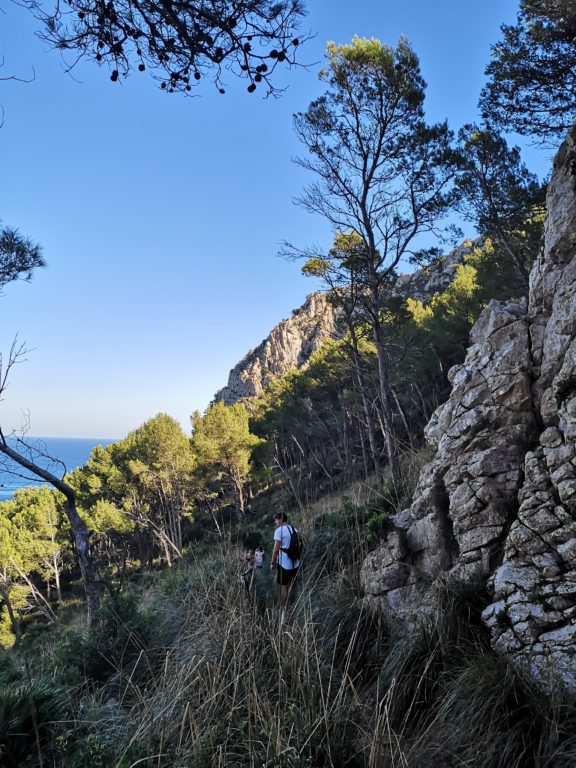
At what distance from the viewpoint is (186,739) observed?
183 cm

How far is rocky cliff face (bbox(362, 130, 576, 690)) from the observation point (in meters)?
3.17

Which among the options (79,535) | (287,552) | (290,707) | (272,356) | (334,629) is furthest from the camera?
(272,356)

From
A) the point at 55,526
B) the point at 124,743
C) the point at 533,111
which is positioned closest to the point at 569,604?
the point at 124,743

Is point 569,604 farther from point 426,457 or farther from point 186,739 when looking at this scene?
point 426,457

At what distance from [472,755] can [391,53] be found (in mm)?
10543

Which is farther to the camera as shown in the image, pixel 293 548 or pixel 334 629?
pixel 293 548

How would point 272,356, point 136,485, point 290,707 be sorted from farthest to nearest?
point 272,356 → point 136,485 → point 290,707

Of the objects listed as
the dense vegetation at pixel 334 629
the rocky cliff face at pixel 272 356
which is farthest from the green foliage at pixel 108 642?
the rocky cliff face at pixel 272 356

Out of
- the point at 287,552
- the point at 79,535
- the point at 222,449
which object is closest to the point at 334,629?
the point at 287,552

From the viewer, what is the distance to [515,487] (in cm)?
403

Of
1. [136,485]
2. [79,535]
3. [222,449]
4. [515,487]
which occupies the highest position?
[515,487]

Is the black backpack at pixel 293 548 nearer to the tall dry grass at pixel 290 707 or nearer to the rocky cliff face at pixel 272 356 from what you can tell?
the tall dry grass at pixel 290 707

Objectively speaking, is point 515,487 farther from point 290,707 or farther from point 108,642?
point 108,642

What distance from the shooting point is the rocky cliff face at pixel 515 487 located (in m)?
3.17
